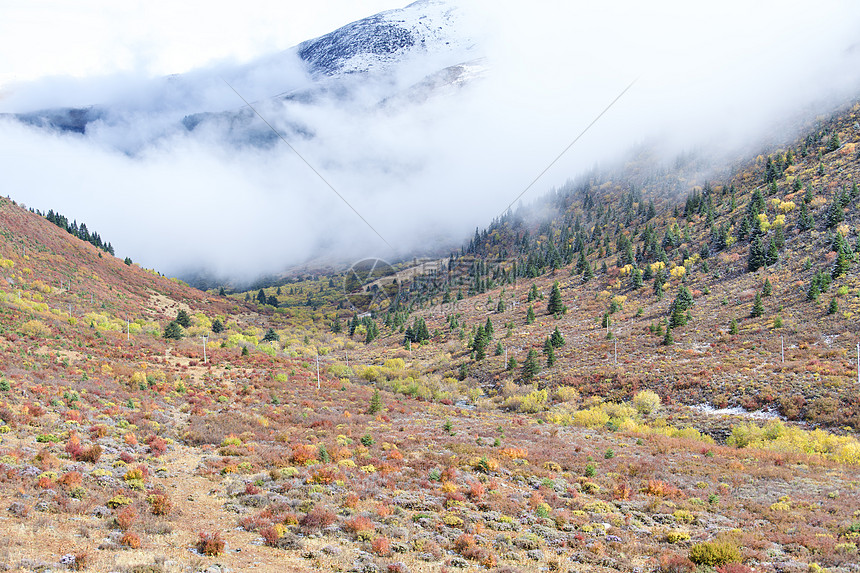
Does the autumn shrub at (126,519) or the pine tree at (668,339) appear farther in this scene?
the pine tree at (668,339)

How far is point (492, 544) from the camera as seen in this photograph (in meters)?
14.4

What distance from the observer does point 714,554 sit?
519 inches

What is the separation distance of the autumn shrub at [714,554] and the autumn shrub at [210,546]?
44.1 feet

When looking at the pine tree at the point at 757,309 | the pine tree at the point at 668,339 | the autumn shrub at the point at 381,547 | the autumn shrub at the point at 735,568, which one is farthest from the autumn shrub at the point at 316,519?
the pine tree at the point at 757,309

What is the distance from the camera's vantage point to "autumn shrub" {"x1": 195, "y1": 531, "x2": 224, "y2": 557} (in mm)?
11711

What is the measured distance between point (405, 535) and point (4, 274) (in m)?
76.3

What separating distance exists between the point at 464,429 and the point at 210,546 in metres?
25.3

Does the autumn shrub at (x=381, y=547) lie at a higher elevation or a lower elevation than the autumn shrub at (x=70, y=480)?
lower

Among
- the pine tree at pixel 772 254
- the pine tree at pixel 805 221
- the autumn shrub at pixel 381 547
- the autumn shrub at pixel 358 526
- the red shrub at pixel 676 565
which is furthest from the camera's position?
the pine tree at pixel 805 221

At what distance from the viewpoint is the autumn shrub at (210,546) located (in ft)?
38.4

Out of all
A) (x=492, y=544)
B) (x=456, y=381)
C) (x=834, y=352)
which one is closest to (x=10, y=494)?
(x=492, y=544)

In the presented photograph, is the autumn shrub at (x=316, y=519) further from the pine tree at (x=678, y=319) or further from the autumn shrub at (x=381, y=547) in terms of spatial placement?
the pine tree at (x=678, y=319)

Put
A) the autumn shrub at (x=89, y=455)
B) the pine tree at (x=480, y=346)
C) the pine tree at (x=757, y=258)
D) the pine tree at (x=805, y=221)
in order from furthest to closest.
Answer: the pine tree at (x=805, y=221) → the pine tree at (x=757, y=258) → the pine tree at (x=480, y=346) → the autumn shrub at (x=89, y=455)

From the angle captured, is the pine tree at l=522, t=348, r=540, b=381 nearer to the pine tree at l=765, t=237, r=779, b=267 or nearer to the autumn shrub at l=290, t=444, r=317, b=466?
the autumn shrub at l=290, t=444, r=317, b=466
